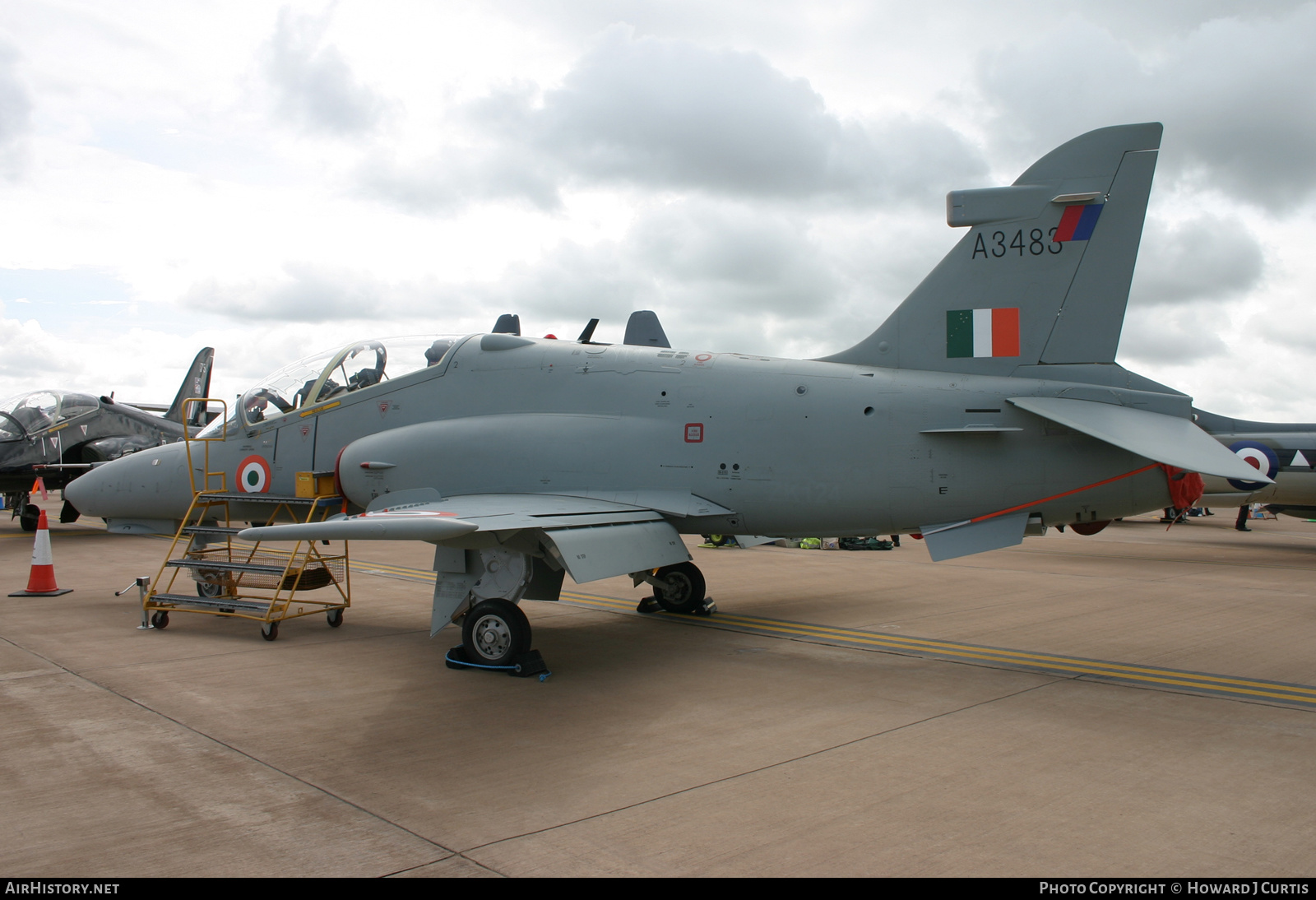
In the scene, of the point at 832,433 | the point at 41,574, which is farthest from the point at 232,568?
the point at 832,433

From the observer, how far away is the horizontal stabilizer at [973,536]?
7102 millimetres

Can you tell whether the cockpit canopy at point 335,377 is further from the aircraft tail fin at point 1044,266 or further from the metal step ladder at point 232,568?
the aircraft tail fin at point 1044,266

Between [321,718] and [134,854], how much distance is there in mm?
2101

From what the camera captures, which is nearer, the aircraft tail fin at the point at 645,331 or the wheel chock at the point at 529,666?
the wheel chock at the point at 529,666

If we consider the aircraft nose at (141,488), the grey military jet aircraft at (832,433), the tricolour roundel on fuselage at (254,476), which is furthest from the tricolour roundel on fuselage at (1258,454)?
the aircraft nose at (141,488)

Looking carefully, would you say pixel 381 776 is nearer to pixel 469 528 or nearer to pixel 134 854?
pixel 134 854

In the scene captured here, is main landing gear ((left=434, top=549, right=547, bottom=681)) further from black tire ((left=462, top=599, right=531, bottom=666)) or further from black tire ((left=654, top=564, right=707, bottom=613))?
black tire ((left=654, top=564, right=707, bottom=613))

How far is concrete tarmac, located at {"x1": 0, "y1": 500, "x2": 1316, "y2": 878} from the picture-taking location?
11.7 feet

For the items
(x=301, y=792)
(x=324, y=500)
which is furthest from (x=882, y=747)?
(x=324, y=500)

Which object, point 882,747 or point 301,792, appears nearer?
point 301,792

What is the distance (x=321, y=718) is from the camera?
561 cm

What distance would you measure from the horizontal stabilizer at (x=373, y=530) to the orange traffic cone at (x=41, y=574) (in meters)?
7.06

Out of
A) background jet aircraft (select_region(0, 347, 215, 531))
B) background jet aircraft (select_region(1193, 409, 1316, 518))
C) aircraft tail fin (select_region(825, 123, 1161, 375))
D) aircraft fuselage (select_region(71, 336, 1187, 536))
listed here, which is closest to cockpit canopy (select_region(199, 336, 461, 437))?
aircraft fuselage (select_region(71, 336, 1187, 536))

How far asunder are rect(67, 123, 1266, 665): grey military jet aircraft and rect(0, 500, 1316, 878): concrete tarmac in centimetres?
109
